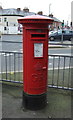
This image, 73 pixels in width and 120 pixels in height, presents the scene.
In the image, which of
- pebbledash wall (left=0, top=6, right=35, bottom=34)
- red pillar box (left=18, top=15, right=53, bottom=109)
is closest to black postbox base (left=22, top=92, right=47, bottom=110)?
red pillar box (left=18, top=15, right=53, bottom=109)

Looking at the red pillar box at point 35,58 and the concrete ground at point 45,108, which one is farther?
the concrete ground at point 45,108

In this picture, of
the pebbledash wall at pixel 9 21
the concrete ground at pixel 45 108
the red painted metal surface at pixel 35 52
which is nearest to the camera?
the red painted metal surface at pixel 35 52

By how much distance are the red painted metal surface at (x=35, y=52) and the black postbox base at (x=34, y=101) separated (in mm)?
76

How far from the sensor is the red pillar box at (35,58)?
10.5 ft

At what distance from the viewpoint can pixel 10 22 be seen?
199 ft

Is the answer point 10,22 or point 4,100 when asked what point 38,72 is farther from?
point 10,22

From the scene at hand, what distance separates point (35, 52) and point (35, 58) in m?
0.11

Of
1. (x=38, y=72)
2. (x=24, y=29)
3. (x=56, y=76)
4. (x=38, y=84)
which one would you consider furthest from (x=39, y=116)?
(x=56, y=76)

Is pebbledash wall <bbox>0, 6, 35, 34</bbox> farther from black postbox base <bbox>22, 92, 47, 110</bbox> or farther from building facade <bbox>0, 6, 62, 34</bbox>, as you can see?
black postbox base <bbox>22, 92, 47, 110</bbox>

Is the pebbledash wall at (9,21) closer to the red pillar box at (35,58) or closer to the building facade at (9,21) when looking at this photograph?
the building facade at (9,21)

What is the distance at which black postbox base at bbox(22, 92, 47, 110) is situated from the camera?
11.6 feet

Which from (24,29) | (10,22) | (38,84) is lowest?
(38,84)

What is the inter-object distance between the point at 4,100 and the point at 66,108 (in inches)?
51.9

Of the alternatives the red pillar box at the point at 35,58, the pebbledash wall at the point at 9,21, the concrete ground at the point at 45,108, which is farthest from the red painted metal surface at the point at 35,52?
the pebbledash wall at the point at 9,21
